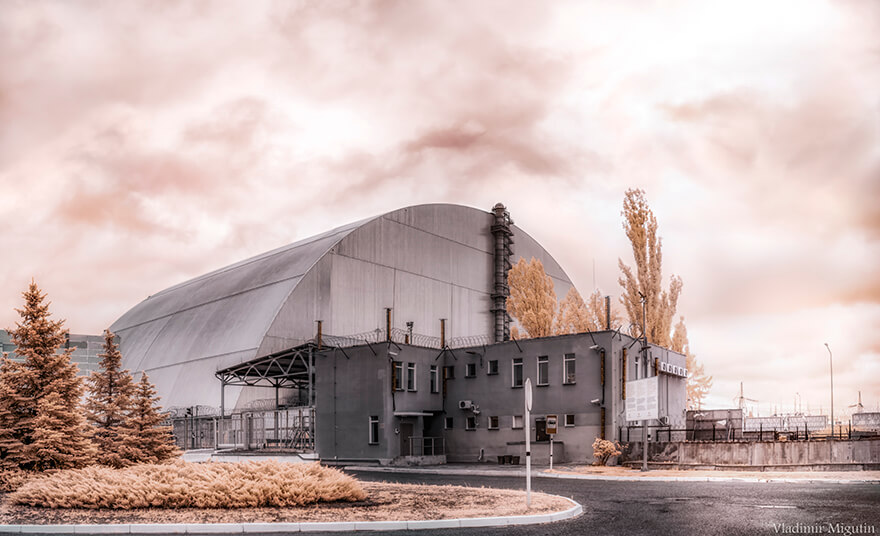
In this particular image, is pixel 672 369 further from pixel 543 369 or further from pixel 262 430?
pixel 262 430

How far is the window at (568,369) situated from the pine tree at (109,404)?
75.4 feet

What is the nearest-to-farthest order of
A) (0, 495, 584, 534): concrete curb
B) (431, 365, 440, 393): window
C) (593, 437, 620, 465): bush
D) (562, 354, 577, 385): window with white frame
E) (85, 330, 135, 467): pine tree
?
(0, 495, 584, 534): concrete curb
(85, 330, 135, 467): pine tree
(593, 437, 620, 465): bush
(562, 354, 577, 385): window with white frame
(431, 365, 440, 393): window

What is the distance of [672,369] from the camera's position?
1946 inches

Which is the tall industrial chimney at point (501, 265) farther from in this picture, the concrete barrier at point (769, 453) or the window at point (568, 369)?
the concrete barrier at point (769, 453)

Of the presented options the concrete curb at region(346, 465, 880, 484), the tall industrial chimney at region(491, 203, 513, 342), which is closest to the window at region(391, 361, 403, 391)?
the concrete curb at region(346, 465, 880, 484)

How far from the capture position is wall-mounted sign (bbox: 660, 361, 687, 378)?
4797 cm

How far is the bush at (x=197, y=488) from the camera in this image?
18375mm

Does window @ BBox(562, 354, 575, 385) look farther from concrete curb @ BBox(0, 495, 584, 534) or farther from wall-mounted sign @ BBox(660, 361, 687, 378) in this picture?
concrete curb @ BBox(0, 495, 584, 534)

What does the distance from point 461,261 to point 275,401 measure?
21531 millimetres

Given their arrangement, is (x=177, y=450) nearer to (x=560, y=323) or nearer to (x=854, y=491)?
(x=854, y=491)

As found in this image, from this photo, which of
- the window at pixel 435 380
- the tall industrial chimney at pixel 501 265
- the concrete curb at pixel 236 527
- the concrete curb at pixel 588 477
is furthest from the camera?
the tall industrial chimney at pixel 501 265

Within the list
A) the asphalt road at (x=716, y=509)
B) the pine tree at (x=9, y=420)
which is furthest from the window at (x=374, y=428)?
the pine tree at (x=9, y=420)

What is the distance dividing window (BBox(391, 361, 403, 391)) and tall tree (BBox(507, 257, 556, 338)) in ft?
63.9

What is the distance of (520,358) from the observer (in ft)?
153
